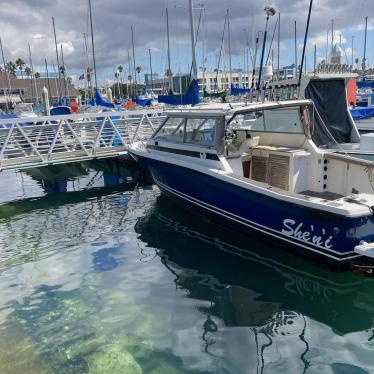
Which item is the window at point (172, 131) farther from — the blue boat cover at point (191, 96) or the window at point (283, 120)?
the blue boat cover at point (191, 96)

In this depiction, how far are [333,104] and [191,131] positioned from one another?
468 centimetres

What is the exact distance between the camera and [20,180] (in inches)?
564

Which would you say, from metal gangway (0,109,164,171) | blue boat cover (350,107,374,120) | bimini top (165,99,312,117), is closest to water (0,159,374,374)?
bimini top (165,99,312,117)

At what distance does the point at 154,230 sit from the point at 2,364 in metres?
4.35

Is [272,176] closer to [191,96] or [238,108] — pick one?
[238,108]

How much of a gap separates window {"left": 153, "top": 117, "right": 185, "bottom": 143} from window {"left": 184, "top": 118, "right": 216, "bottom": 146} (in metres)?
0.25

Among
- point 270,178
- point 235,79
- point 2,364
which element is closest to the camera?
point 2,364

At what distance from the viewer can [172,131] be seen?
882 cm

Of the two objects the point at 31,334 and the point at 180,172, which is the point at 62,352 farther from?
the point at 180,172

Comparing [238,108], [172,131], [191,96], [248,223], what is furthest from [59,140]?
[248,223]

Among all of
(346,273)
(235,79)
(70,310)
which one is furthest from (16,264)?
(235,79)

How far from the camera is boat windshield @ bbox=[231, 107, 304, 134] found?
309 inches

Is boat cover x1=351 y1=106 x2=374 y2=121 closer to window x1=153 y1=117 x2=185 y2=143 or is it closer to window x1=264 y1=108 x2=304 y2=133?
window x1=264 y1=108 x2=304 y2=133

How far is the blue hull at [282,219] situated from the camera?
539 centimetres
